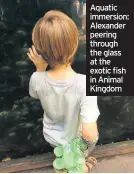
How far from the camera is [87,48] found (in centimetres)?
249

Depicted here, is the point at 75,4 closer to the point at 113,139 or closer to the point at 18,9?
the point at 18,9

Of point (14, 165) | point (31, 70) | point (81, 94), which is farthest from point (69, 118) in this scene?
point (14, 165)

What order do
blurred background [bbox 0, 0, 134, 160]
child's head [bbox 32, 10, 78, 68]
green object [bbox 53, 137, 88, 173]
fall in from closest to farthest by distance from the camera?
child's head [bbox 32, 10, 78, 68], blurred background [bbox 0, 0, 134, 160], green object [bbox 53, 137, 88, 173]

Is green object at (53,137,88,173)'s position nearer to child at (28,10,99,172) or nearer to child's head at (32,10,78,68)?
child at (28,10,99,172)

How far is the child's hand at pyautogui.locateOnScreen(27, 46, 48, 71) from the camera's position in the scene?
2.50 metres

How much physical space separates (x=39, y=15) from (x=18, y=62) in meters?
0.30

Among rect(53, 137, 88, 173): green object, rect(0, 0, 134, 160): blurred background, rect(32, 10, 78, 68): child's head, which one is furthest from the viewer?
rect(53, 137, 88, 173): green object

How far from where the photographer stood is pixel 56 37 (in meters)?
2.35

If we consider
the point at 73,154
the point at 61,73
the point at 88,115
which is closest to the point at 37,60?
the point at 61,73

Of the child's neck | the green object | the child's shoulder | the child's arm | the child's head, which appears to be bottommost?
the green object

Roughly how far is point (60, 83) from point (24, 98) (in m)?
0.32

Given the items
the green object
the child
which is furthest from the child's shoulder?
the green object

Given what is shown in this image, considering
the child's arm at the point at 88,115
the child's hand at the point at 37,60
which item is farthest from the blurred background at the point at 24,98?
the child's arm at the point at 88,115

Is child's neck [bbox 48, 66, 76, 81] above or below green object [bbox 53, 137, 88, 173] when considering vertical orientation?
above
